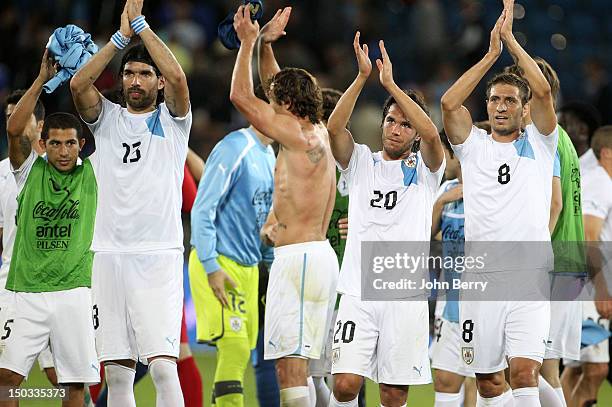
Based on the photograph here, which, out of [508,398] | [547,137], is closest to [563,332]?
[508,398]

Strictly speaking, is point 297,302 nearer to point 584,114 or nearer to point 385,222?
point 385,222

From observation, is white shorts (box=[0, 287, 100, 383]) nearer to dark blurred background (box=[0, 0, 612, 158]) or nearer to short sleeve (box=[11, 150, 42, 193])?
short sleeve (box=[11, 150, 42, 193])

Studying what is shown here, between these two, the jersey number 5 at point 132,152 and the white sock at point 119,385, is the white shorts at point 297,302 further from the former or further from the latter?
the jersey number 5 at point 132,152

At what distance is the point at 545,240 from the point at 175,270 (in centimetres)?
259

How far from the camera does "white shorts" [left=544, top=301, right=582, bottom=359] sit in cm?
874

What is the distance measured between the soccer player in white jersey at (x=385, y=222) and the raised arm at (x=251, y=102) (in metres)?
0.30

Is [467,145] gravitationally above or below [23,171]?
above

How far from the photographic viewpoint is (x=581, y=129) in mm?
10633

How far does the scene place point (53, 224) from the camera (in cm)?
805

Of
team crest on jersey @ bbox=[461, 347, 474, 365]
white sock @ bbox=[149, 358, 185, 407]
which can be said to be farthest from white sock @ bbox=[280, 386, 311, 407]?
team crest on jersey @ bbox=[461, 347, 474, 365]

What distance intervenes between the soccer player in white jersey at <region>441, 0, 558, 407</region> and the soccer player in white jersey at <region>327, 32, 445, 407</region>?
30 centimetres

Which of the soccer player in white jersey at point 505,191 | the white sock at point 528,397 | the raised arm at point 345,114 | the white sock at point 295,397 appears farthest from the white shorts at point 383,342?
the raised arm at point 345,114

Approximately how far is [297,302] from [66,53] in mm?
2368

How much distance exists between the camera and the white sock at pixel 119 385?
25.6ft
